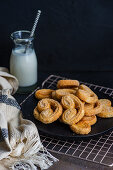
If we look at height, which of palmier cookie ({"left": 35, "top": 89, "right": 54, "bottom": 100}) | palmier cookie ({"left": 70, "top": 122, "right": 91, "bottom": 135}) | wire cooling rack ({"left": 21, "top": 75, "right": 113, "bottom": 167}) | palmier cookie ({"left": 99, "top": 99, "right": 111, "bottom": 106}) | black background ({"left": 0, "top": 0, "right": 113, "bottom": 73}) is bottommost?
wire cooling rack ({"left": 21, "top": 75, "right": 113, "bottom": 167})

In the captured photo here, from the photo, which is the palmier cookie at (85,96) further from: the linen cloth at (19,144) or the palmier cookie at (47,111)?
the linen cloth at (19,144)

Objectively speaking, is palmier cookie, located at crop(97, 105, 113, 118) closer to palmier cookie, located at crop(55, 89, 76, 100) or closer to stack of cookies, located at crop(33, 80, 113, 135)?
stack of cookies, located at crop(33, 80, 113, 135)

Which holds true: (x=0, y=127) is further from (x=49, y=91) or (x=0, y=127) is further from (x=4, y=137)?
(x=49, y=91)

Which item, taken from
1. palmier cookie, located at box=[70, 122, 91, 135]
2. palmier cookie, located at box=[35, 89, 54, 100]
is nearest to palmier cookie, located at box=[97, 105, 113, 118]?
palmier cookie, located at box=[70, 122, 91, 135]

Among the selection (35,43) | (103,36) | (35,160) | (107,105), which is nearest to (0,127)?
(35,160)

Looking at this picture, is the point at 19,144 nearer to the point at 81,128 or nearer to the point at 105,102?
the point at 81,128

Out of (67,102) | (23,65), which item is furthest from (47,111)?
(23,65)

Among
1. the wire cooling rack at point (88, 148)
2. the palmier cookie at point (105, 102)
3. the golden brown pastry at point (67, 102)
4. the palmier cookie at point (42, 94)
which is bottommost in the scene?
the wire cooling rack at point (88, 148)

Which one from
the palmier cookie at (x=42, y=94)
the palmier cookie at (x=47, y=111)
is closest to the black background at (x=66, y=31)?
the palmier cookie at (x=42, y=94)

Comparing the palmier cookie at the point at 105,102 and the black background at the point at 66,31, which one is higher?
the black background at the point at 66,31
